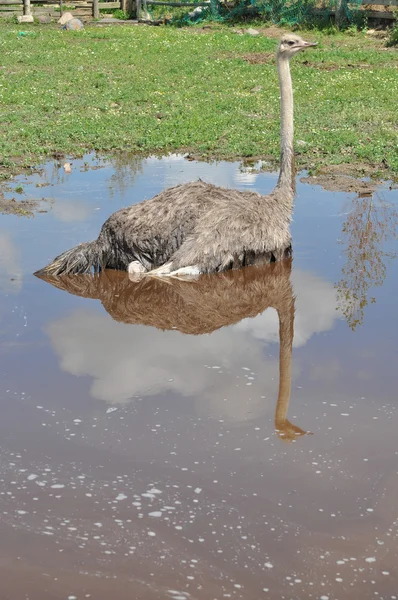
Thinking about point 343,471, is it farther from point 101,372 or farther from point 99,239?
point 99,239

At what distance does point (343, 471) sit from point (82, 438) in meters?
1.48

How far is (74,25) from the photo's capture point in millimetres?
28625

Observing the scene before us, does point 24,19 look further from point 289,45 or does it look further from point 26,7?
point 289,45

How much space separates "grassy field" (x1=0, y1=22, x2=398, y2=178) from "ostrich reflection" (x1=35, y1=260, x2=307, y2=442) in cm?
385

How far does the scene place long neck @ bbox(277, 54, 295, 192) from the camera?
31.1 feet

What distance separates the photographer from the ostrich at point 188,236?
8586mm

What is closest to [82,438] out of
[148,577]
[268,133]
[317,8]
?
[148,577]

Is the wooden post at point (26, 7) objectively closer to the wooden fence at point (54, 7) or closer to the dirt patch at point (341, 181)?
the wooden fence at point (54, 7)

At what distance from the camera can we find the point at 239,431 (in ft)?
18.8

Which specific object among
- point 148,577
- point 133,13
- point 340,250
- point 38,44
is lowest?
point 148,577

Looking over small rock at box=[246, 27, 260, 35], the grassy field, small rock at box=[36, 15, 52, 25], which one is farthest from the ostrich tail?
small rock at box=[36, 15, 52, 25]

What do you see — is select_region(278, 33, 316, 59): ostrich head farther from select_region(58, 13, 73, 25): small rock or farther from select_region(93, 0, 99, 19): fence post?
select_region(93, 0, 99, 19): fence post

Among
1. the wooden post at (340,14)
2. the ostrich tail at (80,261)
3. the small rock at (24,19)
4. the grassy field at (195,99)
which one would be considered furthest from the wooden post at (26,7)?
the ostrich tail at (80,261)

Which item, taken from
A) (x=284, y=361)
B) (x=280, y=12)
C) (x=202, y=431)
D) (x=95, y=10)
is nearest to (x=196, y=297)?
(x=284, y=361)
